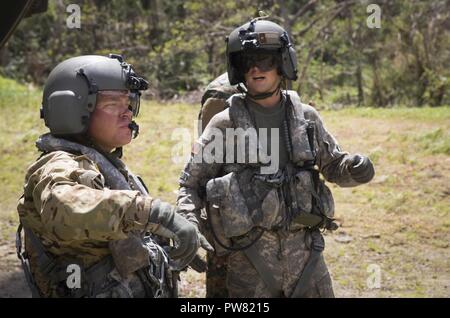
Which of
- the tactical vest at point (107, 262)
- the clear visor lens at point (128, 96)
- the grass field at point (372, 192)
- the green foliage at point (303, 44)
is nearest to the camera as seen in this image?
the tactical vest at point (107, 262)

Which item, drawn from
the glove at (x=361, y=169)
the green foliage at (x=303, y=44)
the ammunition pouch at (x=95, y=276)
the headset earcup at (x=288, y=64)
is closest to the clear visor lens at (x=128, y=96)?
the ammunition pouch at (x=95, y=276)

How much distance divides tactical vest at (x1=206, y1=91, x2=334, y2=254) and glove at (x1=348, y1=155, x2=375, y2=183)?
20cm

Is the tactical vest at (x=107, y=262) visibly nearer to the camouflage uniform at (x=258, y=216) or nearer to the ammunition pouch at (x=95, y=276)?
the ammunition pouch at (x=95, y=276)

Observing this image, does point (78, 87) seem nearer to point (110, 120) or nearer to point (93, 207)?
point (110, 120)

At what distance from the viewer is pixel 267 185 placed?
3.91 meters

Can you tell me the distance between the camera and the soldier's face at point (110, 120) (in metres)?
3.12

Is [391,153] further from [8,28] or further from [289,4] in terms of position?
[289,4]

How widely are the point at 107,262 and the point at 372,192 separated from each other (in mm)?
5517

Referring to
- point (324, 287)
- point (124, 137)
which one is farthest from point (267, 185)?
point (124, 137)

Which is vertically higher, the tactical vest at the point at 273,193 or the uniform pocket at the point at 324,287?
the tactical vest at the point at 273,193

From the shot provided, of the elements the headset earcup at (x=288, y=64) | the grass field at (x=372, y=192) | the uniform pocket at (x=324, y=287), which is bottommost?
the grass field at (x=372, y=192)

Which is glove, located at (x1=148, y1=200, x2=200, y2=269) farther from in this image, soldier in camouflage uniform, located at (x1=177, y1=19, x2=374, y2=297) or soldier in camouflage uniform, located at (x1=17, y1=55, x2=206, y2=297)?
soldier in camouflage uniform, located at (x1=177, y1=19, x2=374, y2=297)

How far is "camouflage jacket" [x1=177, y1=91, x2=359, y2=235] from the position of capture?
391 cm
